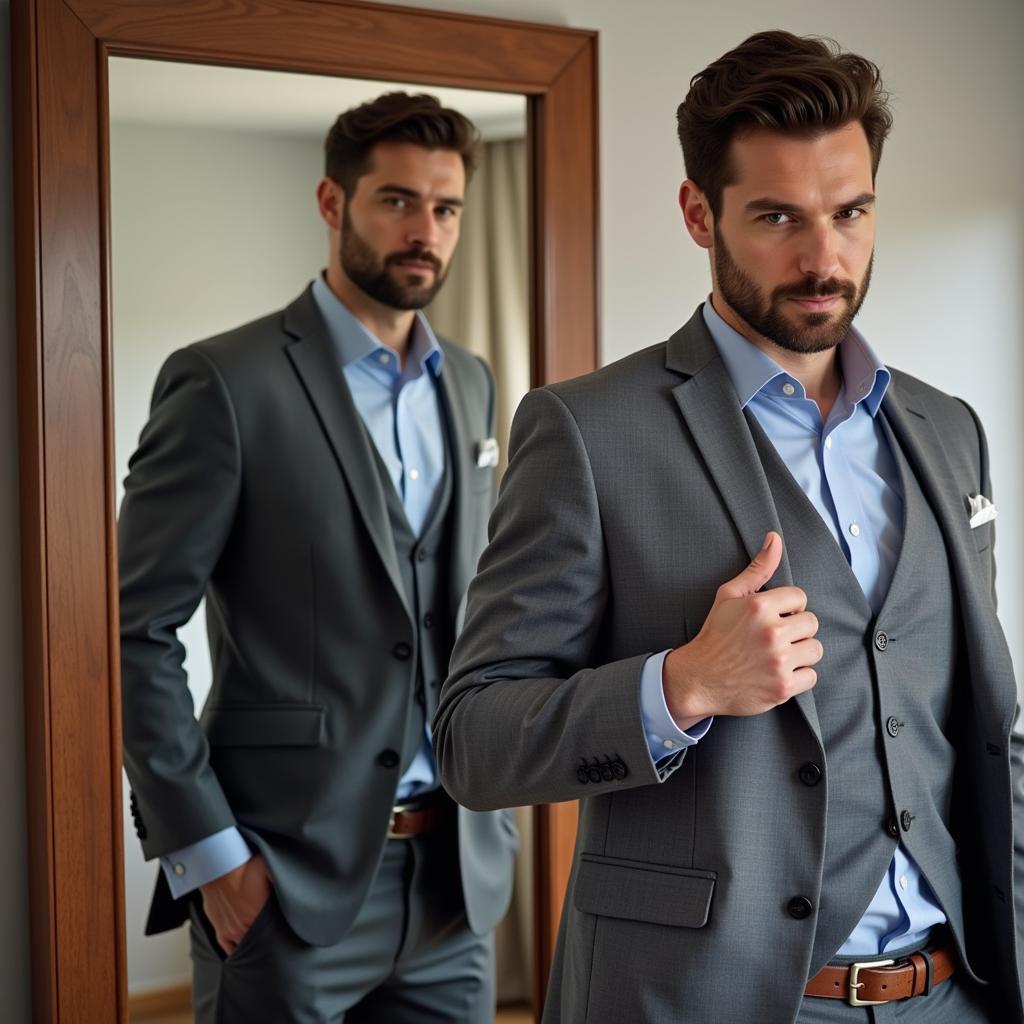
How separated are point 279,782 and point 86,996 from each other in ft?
1.49

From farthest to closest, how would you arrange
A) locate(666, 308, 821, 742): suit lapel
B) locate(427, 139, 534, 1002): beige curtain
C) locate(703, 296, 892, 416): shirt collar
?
locate(427, 139, 534, 1002): beige curtain < locate(703, 296, 892, 416): shirt collar < locate(666, 308, 821, 742): suit lapel

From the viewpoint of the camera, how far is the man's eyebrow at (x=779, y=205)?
1550 mm

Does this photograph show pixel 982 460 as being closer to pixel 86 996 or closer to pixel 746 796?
pixel 746 796

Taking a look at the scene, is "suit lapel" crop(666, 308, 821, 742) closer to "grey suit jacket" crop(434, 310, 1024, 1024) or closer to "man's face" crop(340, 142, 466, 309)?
"grey suit jacket" crop(434, 310, 1024, 1024)

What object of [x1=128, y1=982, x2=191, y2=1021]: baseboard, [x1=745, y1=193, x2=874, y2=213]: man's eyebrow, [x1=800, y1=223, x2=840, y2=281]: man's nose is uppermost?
[x1=745, y1=193, x2=874, y2=213]: man's eyebrow

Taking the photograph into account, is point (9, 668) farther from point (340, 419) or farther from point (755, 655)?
point (755, 655)

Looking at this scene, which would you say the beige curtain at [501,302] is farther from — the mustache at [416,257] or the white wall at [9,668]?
the white wall at [9,668]

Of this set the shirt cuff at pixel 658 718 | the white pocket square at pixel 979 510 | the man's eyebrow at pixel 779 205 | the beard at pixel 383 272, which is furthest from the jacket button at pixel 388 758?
the man's eyebrow at pixel 779 205

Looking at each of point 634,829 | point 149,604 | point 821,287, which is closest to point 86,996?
point 149,604

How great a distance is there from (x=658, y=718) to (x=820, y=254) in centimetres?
55

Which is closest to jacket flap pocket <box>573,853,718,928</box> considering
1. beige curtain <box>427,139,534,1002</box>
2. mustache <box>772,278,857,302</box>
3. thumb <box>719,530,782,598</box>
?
thumb <box>719,530,782,598</box>

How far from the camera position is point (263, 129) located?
232 centimetres

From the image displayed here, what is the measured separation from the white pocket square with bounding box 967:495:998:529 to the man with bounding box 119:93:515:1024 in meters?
0.88

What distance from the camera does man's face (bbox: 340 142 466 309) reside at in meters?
2.38
